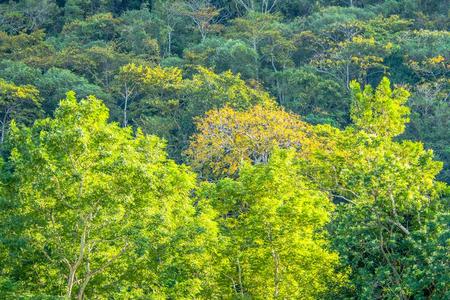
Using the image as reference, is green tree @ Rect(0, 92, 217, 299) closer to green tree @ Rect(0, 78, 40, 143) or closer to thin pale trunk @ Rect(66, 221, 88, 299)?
thin pale trunk @ Rect(66, 221, 88, 299)

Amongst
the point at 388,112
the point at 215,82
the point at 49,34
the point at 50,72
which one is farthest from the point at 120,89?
the point at 388,112

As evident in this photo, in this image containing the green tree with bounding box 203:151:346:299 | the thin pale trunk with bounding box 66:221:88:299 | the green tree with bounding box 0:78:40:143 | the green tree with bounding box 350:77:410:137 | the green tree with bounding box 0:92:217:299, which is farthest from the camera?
the green tree with bounding box 0:78:40:143

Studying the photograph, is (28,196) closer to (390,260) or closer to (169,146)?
(390,260)

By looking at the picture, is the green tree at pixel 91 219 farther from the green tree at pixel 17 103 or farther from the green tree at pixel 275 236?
the green tree at pixel 17 103

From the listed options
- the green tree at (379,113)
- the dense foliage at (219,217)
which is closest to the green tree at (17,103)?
the dense foliage at (219,217)

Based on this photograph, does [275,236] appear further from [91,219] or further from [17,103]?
[17,103]

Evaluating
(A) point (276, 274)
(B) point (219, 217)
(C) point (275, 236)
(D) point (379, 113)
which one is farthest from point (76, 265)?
(D) point (379, 113)

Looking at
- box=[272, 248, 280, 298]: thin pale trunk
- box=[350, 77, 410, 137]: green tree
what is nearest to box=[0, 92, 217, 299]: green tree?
box=[272, 248, 280, 298]: thin pale trunk

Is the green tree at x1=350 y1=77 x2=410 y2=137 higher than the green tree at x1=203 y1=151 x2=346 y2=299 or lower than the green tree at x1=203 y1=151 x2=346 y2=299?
higher

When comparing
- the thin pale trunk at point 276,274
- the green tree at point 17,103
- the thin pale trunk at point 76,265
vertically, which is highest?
the thin pale trunk at point 76,265

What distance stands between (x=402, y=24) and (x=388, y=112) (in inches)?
983

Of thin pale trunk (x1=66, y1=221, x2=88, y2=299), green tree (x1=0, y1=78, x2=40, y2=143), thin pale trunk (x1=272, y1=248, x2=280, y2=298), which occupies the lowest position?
green tree (x1=0, y1=78, x2=40, y2=143)

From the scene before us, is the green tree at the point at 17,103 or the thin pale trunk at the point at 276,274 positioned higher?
the thin pale trunk at the point at 276,274

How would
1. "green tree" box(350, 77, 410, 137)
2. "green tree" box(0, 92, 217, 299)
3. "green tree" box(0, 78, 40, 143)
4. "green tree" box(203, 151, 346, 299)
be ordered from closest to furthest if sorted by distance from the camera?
"green tree" box(0, 92, 217, 299), "green tree" box(203, 151, 346, 299), "green tree" box(350, 77, 410, 137), "green tree" box(0, 78, 40, 143)
